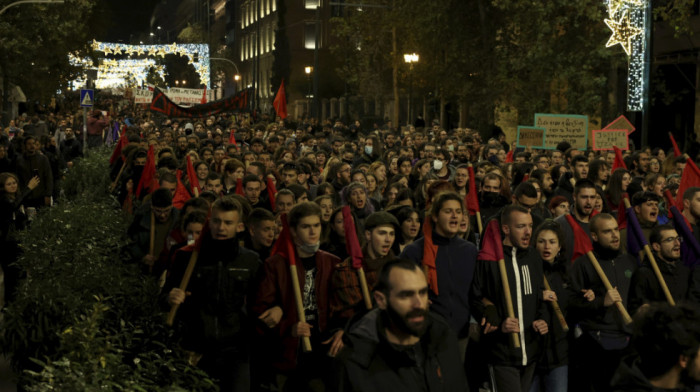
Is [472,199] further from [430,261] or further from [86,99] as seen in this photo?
[86,99]

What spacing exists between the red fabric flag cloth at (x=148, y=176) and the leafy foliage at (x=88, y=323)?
3.42 metres

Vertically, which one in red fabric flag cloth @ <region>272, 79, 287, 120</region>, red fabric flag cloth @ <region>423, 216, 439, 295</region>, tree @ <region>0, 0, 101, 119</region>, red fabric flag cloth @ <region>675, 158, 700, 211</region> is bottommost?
red fabric flag cloth @ <region>423, 216, 439, 295</region>

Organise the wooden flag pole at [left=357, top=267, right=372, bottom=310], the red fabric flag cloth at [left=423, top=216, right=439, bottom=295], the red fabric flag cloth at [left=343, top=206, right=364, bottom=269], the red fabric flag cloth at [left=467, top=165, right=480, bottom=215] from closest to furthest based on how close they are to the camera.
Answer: the wooden flag pole at [left=357, top=267, right=372, bottom=310]
the red fabric flag cloth at [left=343, top=206, right=364, bottom=269]
the red fabric flag cloth at [left=423, top=216, right=439, bottom=295]
the red fabric flag cloth at [left=467, top=165, right=480, bottom=215]

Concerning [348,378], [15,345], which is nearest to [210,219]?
[15,345]

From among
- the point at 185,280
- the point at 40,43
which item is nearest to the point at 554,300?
the point at 185,280

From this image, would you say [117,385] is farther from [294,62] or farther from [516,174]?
[294,62]

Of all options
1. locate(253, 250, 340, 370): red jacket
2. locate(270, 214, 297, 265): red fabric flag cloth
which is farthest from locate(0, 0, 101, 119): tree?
locate(253, 250, 340, 370): red jacket

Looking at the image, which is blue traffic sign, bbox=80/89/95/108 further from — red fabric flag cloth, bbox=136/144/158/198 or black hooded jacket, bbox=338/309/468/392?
black hooded jacket, bbox=338/309/468/392

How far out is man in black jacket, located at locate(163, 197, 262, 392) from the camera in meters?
6.97

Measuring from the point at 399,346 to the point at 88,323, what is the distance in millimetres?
2488

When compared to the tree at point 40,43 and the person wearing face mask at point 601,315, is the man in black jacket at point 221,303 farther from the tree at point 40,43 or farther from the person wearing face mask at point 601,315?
the tree at point 40,43

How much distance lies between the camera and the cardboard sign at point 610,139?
19016mm

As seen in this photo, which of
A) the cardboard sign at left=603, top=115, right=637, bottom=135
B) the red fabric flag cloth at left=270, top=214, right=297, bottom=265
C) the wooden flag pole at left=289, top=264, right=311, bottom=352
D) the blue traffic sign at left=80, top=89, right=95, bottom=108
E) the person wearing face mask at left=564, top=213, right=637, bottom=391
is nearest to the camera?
the wooden flag pole at left=289, top=264, right=311, bottom=352

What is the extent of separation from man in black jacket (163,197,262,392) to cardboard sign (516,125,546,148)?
14.0 meters
